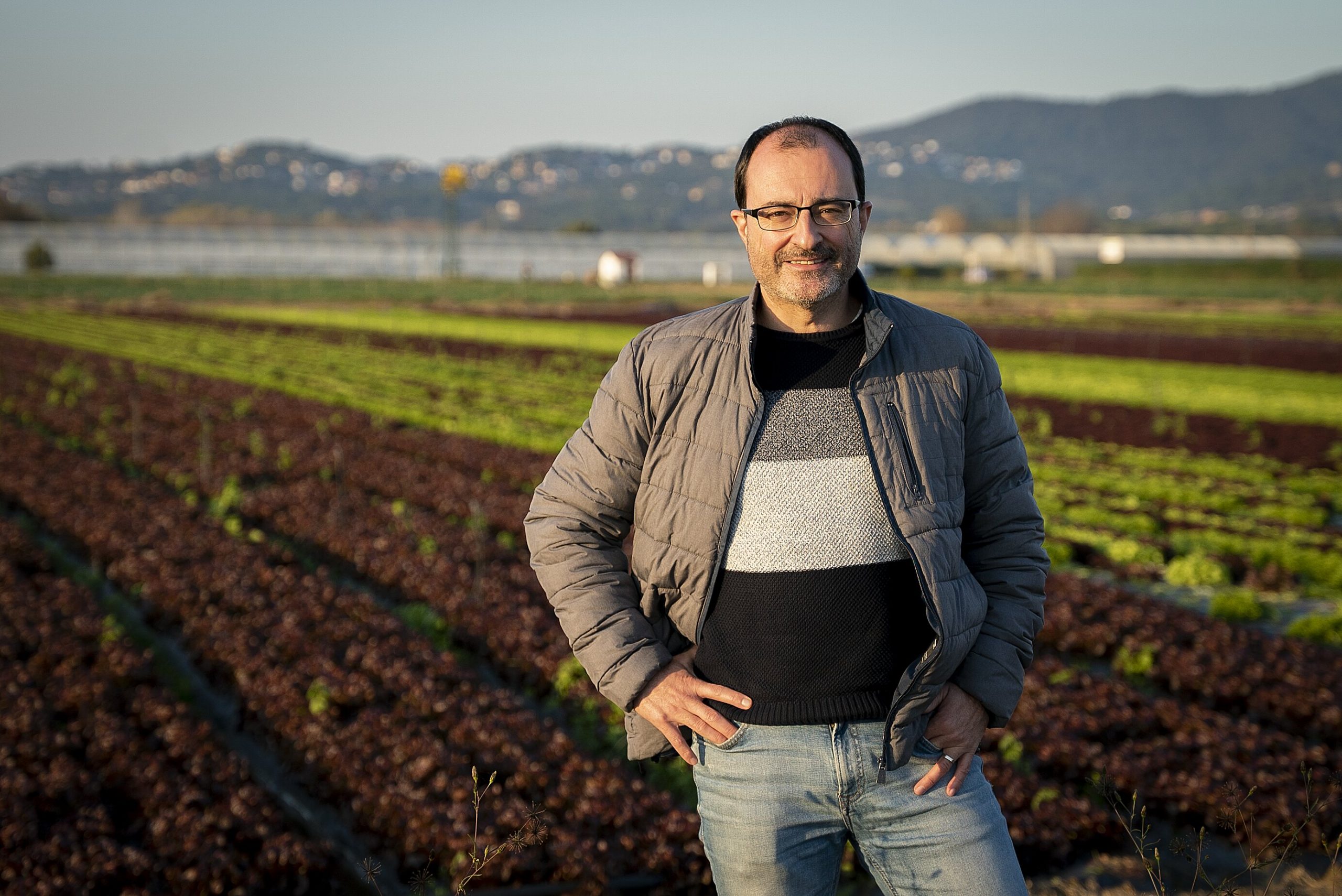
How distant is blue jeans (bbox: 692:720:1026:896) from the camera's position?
2.29 m

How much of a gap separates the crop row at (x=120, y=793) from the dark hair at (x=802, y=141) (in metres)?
3.92

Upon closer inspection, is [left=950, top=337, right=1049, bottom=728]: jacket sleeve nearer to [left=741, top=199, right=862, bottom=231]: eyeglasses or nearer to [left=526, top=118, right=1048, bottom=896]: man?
[left=526, top=118, right=1048, bottom=896]: man

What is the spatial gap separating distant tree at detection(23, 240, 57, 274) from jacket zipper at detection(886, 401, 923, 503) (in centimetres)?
8005

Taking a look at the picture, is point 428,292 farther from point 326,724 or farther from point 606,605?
point 606,605

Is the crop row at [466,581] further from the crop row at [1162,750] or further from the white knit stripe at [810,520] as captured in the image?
the white knit stripe at [810,520]

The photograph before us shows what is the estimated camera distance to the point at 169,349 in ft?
98.5

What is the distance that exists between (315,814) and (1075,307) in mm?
53649

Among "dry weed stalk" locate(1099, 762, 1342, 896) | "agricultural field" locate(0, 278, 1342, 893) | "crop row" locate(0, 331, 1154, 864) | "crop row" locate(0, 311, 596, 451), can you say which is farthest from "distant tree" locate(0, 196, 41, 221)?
"dry weed stalk" locate(1099, 762, 1342, 896)

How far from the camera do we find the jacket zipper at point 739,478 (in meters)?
2.38

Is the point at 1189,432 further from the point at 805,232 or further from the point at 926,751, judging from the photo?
the point at 805,232

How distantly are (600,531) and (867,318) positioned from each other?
0.81m

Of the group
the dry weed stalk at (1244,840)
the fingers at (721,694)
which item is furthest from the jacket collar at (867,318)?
the dry weed stalk at (1244,840)

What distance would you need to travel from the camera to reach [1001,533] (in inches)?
98.7

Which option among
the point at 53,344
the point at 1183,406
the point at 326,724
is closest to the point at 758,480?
the point at 326,724
